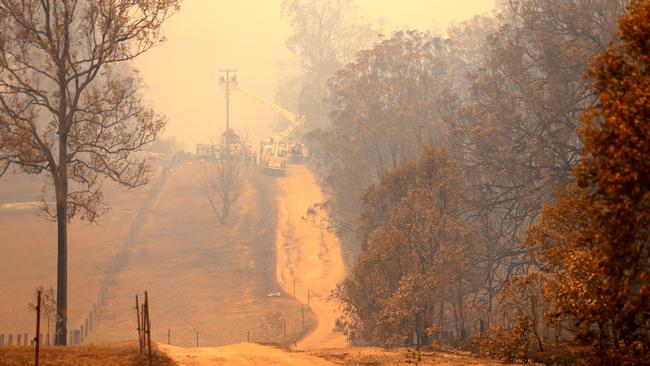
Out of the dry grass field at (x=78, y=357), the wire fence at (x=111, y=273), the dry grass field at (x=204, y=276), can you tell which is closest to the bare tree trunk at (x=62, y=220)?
the wire fence at (x=111, y=273)

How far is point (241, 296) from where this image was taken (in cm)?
5788


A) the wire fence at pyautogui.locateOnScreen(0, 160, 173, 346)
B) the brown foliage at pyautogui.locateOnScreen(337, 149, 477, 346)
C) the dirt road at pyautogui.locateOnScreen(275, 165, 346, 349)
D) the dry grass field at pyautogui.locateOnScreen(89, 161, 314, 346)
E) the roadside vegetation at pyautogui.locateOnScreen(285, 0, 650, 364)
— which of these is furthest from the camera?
the dirt road at pyautogui.locateOnScreen(275, 165, 346, 349)

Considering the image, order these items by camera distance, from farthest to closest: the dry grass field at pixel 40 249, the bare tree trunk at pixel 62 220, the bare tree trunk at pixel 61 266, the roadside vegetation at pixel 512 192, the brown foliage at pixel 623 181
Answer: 1. the dry grass field at pixel 40 249
2. the bare tree trunk at pixel 62 220
3. the bare tree trunk at pixel 61 266
4. the roadside vegetation at pixel 512 192
5. the brown foliage at pixel 623 181

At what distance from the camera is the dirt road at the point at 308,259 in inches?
1981

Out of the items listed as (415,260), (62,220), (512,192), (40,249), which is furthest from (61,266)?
(40,249)

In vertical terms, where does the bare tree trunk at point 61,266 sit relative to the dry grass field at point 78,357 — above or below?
above

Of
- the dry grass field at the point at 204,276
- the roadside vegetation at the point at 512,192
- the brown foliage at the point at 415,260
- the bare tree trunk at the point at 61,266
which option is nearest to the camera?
the roadside vegetation at the point at 512,192

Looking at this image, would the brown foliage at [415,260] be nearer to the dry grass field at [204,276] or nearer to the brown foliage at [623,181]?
the dry grass field at [204,276]

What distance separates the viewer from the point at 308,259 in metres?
65.8

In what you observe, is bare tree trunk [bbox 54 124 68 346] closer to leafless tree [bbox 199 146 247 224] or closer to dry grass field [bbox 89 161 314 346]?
dry grass field [bbox 89 161 314 346]

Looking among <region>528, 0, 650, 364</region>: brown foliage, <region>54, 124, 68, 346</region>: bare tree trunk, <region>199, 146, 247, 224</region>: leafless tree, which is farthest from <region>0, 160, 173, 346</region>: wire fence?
<region>528, 0, 650, 364</region>: brown foliage

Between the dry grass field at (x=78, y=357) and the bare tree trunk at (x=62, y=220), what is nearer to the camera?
the dry grass field at (x=78, y=357)

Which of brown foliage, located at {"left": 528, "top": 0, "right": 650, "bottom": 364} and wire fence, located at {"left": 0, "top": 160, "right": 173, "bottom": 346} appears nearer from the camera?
brown foliage, located at {"left": 528, "top": 0, "right": 650, "bottom": 364}

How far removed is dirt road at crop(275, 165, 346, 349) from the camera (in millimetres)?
50312
